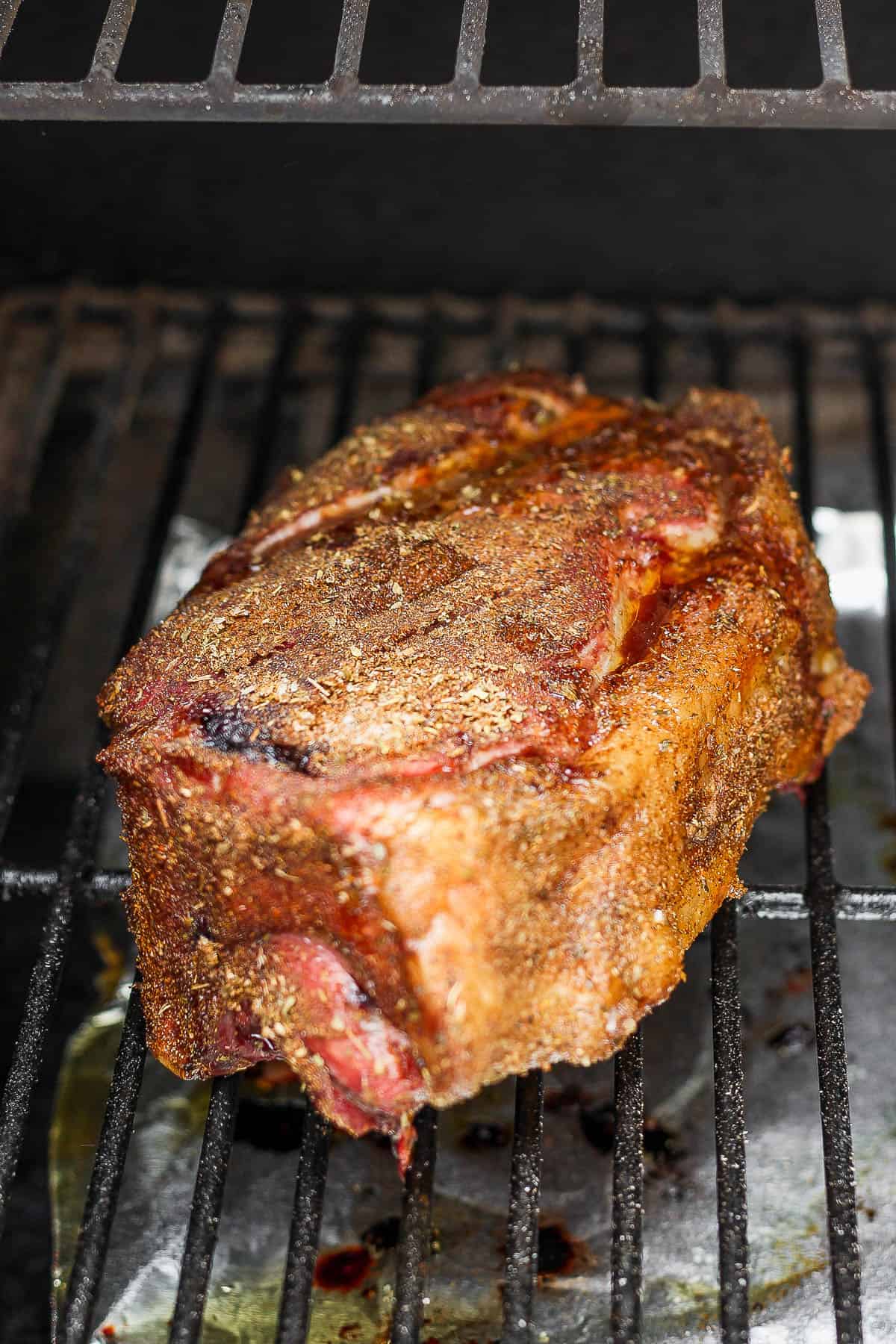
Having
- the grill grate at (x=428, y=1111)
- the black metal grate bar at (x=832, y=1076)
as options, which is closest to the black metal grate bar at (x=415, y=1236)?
the grill grate at (x=428, y=1111)

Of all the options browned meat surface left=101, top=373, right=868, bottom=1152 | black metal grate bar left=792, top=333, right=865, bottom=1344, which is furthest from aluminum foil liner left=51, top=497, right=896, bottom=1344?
browned meat surface left=101, top=373, right=868, bottom=1152

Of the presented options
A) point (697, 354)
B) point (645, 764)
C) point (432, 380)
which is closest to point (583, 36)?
point (645, 764)

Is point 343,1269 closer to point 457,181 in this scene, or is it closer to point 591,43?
point 591,43

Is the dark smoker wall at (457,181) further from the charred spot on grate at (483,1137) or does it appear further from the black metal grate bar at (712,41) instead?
the charred spot on grate at (483,1137)

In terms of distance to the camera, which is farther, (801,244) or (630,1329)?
(801,244)

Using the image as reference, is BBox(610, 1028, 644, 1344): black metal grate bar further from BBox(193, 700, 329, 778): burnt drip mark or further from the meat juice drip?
BBox(193, 700, 329, 778): burnt drip mark

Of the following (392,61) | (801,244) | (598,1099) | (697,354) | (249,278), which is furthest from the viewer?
(697,354)

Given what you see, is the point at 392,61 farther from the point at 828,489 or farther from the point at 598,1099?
the point at 598,1099
